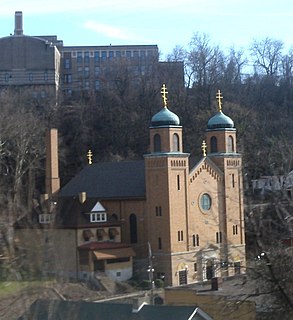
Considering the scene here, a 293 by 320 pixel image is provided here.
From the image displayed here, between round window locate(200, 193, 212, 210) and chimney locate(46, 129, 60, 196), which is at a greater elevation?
chimney locate(46, 129, 60, 196)

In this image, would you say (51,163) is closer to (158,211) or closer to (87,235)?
(87,235)

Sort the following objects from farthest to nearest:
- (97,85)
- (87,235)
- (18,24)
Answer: (18,24), (97,85), (87,235)

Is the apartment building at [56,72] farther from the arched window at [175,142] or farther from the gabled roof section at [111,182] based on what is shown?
the arched window at [175,142]

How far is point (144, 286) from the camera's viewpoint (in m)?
41.2

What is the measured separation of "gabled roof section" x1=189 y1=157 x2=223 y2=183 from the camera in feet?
149

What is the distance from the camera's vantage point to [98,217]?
44969 millimetres

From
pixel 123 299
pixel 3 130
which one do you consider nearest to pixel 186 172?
pixel 123 299

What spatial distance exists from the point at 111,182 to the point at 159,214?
204 inches

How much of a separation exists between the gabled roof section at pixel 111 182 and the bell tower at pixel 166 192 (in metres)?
1.71

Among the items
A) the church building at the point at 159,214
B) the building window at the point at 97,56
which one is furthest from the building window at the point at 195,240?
the building window at the point at 97,56

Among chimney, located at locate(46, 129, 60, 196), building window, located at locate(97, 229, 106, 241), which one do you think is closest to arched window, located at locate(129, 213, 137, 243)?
building window, located at locate(97, 229, 106, 241)

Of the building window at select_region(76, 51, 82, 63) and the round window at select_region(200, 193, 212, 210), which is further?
the building window at select_region(76, 51, 82, 63)

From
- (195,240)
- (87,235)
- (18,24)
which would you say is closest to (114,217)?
(87,235)

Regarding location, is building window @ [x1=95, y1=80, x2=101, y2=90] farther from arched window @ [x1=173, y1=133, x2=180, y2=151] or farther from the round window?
arched window @ [x1=173, y1=133, x2=180, y2=151]
